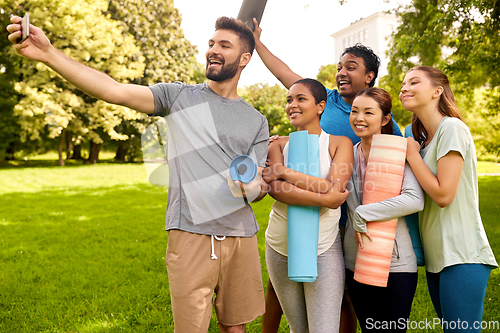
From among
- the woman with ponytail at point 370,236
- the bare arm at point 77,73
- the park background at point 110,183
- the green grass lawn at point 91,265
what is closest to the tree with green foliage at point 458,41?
the park background at point 110,183

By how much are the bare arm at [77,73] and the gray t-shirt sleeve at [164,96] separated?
5 centimetres

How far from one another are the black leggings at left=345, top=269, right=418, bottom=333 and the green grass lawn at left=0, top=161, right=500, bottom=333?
154 cm

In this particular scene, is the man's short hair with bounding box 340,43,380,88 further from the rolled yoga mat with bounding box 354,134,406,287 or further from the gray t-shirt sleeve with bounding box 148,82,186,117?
the gray t-shirt sleeve with bounding box 148,82,186,117

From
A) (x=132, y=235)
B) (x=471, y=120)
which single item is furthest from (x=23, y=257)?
(x=471, y=120)

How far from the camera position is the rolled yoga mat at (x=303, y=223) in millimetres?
2115

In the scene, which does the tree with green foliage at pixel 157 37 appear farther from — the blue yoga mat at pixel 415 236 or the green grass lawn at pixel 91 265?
the blue yoga mat at pixel 415 236

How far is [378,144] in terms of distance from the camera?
214 centimetres

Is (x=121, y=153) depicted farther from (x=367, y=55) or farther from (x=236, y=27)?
(x=236, y=27)

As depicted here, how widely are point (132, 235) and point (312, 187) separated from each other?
561cm

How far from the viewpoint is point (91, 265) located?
213 inches

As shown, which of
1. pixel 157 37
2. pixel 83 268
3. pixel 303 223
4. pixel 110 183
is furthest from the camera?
pixel 157 37

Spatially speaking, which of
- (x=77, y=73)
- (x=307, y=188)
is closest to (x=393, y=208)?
(x=307, y=188)

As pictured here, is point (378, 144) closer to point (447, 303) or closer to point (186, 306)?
point (447, 303)

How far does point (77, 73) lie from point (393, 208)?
5.64ft
